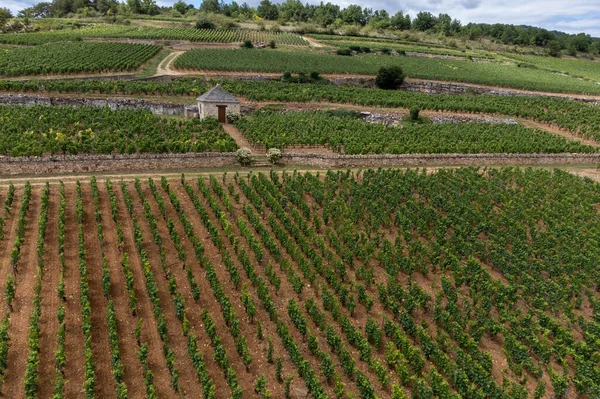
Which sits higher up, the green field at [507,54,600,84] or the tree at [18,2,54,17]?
the tree at [18,2,54,17]

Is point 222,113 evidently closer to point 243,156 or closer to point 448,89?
point 243,156

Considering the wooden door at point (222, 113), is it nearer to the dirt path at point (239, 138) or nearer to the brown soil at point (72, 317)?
the dirt path at point (239, 138)

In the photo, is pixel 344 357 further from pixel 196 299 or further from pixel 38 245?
pixel 38 245

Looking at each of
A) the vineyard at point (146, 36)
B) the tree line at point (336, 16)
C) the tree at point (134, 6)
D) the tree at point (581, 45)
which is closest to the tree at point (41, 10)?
the tree line at point (336, 16)

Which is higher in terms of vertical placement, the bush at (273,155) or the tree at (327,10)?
the tree at (327,10)

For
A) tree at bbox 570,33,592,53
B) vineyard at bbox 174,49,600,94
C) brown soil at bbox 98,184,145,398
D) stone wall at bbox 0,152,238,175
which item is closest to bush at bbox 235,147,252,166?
stone wall at bbox 0,152,238,175

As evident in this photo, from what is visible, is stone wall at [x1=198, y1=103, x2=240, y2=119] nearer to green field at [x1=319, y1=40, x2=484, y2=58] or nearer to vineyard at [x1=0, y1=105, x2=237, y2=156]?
vineyard at [x1=0, y1=105, x2=237, y2=156]
